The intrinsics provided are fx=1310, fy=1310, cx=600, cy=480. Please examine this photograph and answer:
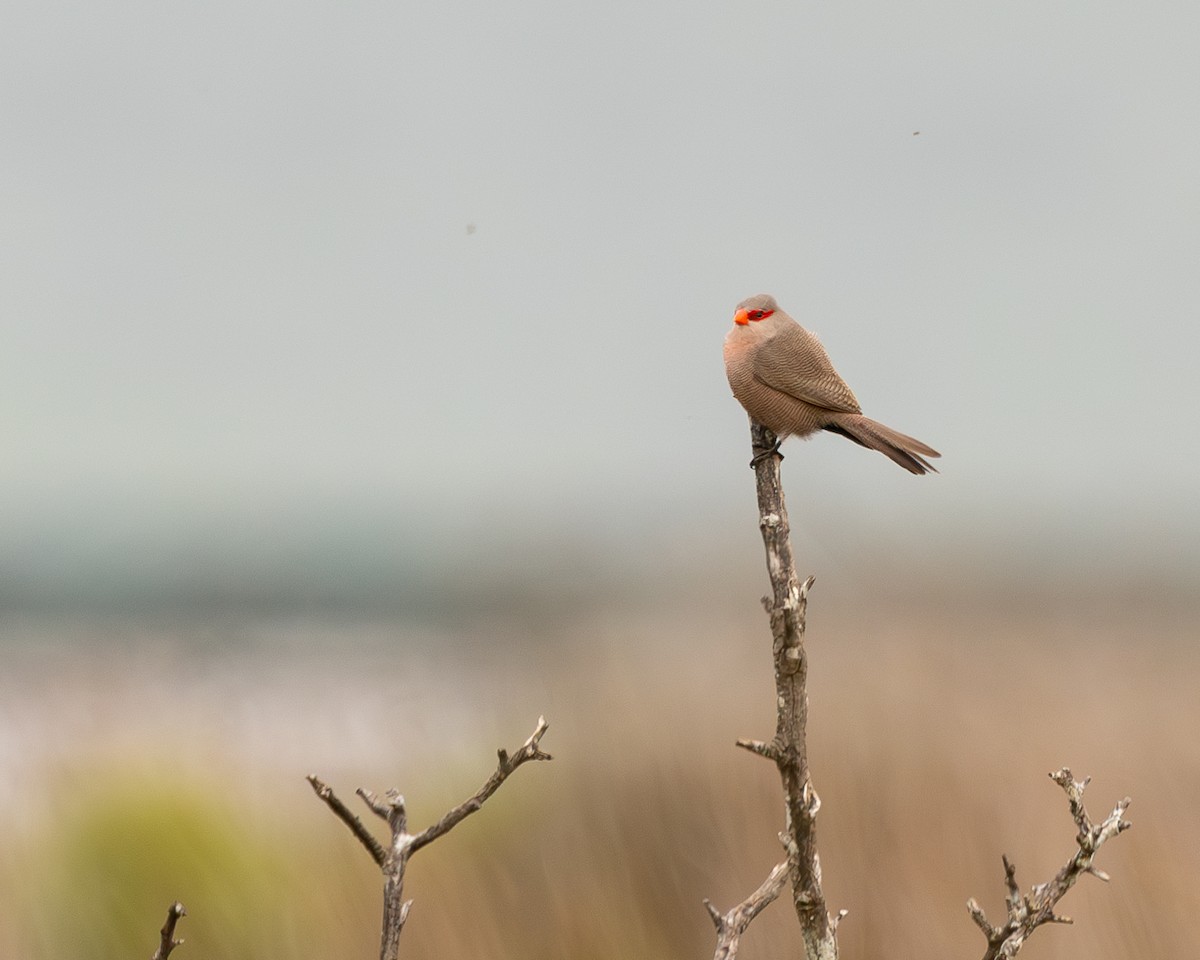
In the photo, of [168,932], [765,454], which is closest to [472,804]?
[168,932]

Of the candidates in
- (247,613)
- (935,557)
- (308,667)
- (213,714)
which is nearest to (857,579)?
(935,557)

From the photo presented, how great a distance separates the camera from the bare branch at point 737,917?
6.59 ft

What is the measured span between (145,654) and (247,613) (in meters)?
10.2

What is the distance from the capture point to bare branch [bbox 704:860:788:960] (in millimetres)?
2008

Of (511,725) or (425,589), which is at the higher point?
(425,589)

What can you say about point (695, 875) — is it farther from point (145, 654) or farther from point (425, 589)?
point (425, 589)

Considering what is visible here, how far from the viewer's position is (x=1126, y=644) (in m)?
7.63

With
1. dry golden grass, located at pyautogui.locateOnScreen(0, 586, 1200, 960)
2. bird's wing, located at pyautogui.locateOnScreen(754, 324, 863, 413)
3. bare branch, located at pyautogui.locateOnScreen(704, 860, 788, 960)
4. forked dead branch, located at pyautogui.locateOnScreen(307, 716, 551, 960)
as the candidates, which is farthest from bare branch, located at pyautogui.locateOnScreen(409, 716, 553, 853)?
dry golden grass, located at pyautogui.locateOnScreen(0, 586, 1200, 960)

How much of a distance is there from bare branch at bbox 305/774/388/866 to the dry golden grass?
272cm

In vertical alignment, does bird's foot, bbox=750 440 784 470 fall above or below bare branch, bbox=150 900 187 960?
above

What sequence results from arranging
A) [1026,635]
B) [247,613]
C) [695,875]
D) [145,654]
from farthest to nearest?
1. [247,613]
2. [145,654]
3. [1026,635]
4. [695,875]

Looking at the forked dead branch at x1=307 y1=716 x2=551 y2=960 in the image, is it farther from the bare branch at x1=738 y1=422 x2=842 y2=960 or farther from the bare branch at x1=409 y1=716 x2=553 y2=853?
the bare branch at x1=738 y1=422 x2=842 y2=960

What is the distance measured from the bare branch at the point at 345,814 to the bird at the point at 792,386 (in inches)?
68.9

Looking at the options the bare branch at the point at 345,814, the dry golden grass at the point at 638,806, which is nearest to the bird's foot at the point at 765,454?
the bare branch at the point at 345,814
